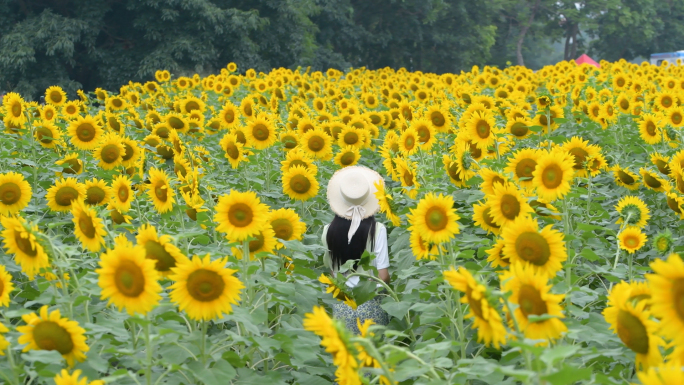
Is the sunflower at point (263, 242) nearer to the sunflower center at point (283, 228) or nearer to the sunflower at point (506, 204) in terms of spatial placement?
the sunflower center at point (283, 228)

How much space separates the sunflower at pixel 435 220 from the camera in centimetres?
299

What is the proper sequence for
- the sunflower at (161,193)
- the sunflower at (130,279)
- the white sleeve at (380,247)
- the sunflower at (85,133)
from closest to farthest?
the sunflower at (130,279) → the sunflower at (161,193) → the white sleeve at (380,247) → the sunflower at (85,133)

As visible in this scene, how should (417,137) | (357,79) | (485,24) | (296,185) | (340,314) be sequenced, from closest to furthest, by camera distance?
(340,314)
(296,185)
(417,137)
(357,79)
(485,24)

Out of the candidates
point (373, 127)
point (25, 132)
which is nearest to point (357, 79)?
point (373, 127)

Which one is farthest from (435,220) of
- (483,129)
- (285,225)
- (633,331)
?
(483,129)

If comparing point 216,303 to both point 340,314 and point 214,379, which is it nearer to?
point 214,379

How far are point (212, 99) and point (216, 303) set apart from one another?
1039 centimetres

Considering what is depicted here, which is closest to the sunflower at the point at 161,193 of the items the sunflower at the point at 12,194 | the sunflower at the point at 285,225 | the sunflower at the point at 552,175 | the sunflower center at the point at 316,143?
the sunflower at the point at 285,225

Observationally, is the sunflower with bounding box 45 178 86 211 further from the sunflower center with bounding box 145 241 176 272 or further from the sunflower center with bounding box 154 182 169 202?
the sunflower center with bounding box 145 241 176 272

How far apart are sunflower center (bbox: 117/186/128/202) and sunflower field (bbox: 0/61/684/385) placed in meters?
0.03

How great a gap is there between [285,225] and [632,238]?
188 centimetres

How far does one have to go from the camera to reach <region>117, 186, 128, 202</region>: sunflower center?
4.15 m

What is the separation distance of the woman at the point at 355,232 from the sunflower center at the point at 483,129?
35.6 inches

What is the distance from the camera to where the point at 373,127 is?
736cm
